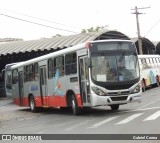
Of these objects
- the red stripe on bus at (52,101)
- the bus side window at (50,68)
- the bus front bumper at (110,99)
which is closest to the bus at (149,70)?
the red stripe on bus at (52,101)

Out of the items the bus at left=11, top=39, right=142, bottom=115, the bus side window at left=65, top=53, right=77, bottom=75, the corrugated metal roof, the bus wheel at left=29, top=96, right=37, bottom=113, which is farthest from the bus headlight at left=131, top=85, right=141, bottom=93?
the corrugated metal roof

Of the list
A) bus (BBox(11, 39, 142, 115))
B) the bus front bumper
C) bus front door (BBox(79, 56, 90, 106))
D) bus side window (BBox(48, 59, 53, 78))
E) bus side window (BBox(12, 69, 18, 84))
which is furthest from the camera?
bus side window (BBox(12, 69, 18, 84))

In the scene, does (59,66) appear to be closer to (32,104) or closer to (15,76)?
(32,104)

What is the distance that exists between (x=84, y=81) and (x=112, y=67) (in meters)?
1.26

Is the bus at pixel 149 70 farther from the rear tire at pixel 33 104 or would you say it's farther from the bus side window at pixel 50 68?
the bus side window at pixel 50 68

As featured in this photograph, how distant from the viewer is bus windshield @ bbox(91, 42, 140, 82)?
54.0 ft

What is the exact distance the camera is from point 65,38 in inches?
1548

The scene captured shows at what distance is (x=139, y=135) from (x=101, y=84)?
6.15 meters

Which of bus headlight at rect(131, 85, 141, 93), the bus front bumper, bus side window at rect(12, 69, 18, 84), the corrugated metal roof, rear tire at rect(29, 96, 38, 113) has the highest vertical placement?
the corrugated metal roof

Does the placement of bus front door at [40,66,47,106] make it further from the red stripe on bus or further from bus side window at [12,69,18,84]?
bus side window at [12,69,18,84]

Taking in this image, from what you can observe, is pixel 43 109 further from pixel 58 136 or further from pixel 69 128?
pixel 58 136

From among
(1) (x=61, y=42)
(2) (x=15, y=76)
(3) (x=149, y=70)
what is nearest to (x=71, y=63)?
(2) (x=15, y=76)

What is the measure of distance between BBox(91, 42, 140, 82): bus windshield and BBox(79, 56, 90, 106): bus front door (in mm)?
436

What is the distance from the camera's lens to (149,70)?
34875 millimetres
